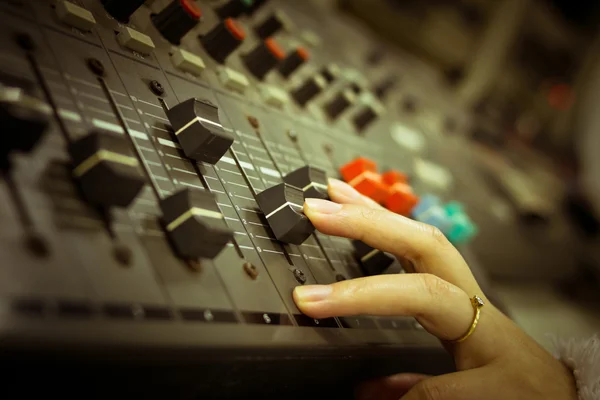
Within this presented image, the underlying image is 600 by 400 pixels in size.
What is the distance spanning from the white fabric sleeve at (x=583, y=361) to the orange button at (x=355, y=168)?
0.50 meters

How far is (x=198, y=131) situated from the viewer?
28.2 inches

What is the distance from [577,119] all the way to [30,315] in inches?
110

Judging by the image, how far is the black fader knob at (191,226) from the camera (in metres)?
0.60

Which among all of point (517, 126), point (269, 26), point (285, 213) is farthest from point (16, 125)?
point (517, 126)

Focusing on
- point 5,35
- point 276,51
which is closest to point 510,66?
point 276,51

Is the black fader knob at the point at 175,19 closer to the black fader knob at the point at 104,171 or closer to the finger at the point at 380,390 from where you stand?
the black fader knob at the point at 104,171

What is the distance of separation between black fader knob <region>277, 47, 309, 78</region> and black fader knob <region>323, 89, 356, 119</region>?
15 centimetres

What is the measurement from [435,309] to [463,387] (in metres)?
0.12

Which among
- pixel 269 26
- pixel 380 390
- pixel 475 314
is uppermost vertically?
pixel 269 26

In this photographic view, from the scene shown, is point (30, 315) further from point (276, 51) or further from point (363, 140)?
point (363, 140)

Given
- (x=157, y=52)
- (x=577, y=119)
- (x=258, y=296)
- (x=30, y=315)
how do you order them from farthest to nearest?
(x=577, y=119)
(x=157, y=52)
(x=258, y=296)
(x=30, y=315)

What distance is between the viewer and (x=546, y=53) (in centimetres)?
287

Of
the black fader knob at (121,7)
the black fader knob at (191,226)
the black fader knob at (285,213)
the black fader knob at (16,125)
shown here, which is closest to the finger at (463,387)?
the black fader knob at (285,213)

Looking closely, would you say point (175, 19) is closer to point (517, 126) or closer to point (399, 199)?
point (399, 199)
